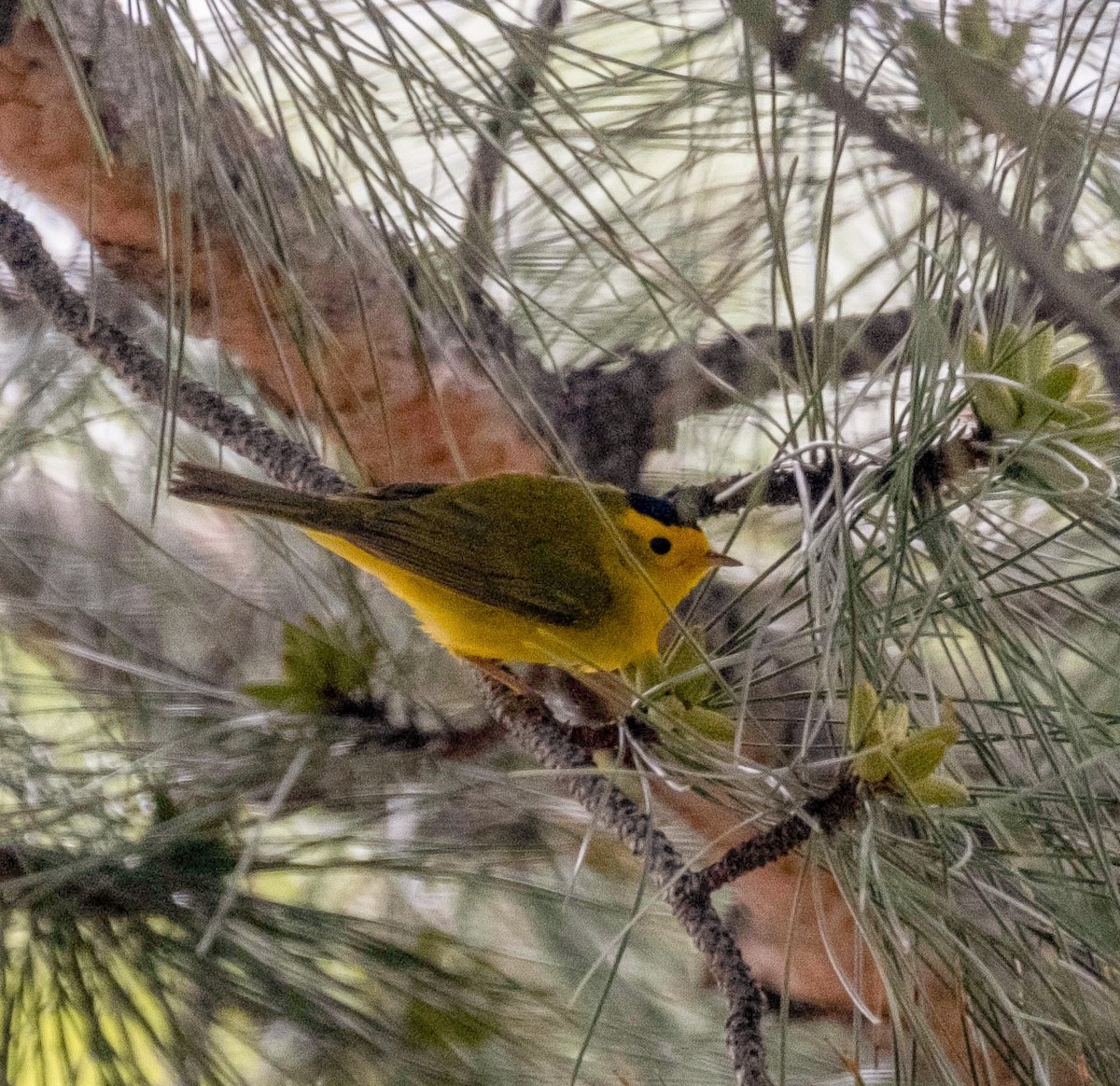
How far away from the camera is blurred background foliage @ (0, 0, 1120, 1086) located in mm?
729

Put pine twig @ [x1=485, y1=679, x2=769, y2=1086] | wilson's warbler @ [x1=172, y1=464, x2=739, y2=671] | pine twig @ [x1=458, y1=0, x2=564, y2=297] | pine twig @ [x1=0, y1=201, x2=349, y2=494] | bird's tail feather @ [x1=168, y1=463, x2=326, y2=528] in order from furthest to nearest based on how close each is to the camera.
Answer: wilson's warbler @ [x1=172, y1=464, x2=739, y2=671] → bird's tail feather @ [x1=168, y1=463, x2=326, y2=528] → pine twig @ [x1=0, y1=201, x2=349, y2=494] → pine twig @ [x1=458, y1=0, x2=564, y2=297] → pine twig @ [x1=485, y1=679, x2=769, y2=1086]

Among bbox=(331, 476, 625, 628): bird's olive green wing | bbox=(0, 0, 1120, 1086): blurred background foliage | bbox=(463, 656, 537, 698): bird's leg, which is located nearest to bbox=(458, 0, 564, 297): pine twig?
bbox=(0, 0, 1120, 1086): blurred background foliage

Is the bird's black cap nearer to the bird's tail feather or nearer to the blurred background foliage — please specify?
the blurred background foliage

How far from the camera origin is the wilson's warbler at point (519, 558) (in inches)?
47.4

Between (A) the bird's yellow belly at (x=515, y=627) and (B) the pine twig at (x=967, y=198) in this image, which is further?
(A) the bird's yellow belly at (x=515, y=627)

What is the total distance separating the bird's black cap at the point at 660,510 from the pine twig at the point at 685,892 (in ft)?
0.88

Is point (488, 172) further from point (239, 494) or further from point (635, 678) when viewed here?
point (635, 678)

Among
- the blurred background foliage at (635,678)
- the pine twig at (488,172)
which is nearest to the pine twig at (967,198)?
the blurred background foliage at (635,678)

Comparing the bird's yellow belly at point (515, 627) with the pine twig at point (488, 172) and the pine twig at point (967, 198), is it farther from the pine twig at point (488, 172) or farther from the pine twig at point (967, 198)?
the pine twig at point (967, 198)

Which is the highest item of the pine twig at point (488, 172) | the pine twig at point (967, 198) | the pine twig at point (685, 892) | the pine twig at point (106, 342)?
the pine twig at point (488, 172)

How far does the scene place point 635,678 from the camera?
1032 mm

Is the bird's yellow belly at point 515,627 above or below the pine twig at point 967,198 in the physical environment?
above

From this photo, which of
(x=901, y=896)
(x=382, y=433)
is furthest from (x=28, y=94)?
(x=901, y=896)

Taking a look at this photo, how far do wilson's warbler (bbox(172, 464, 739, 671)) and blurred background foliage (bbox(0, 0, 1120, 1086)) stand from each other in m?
0.07
